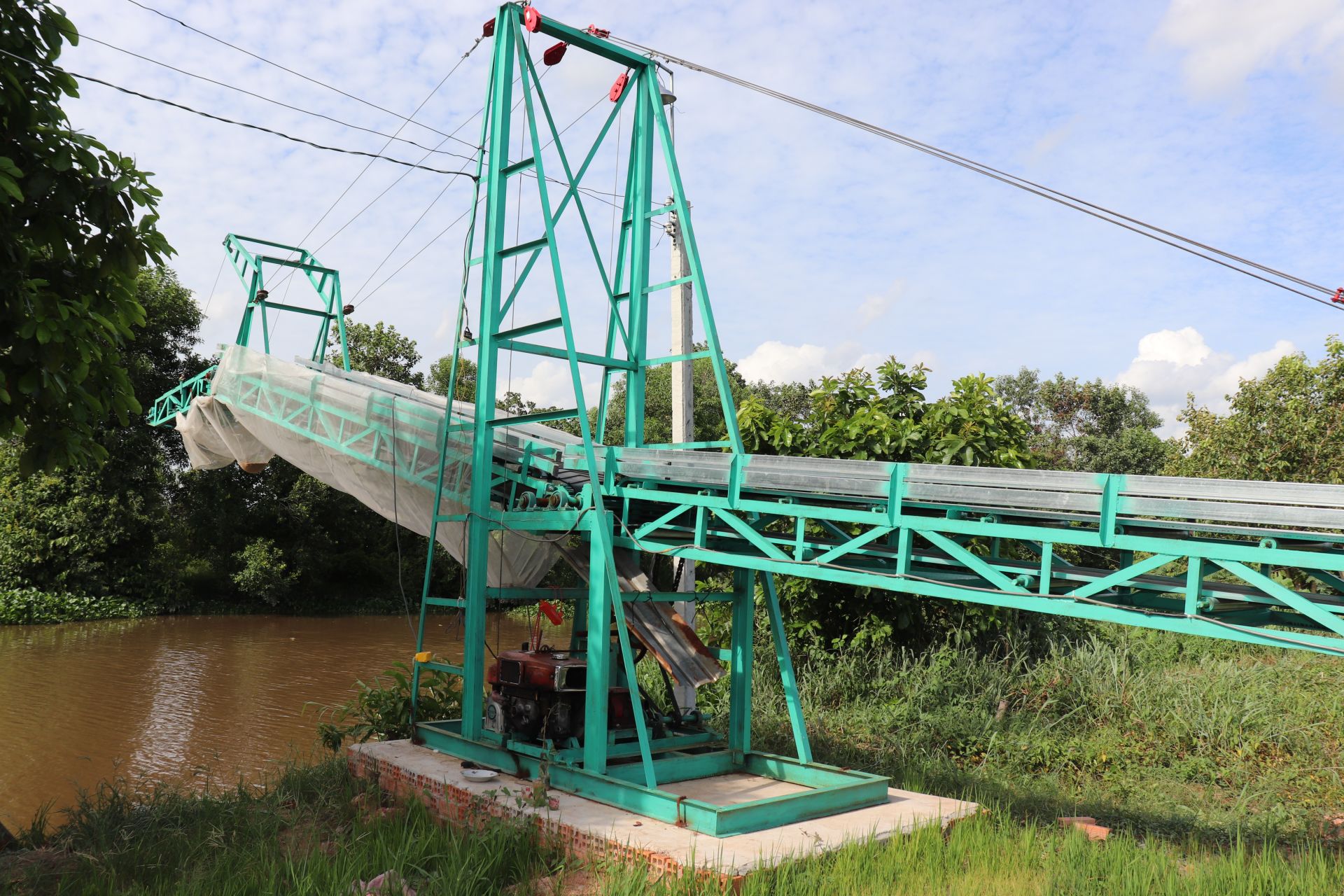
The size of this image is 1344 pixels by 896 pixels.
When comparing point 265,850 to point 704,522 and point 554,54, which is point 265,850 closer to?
point 704,522

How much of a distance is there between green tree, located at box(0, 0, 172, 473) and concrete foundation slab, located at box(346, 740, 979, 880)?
12.4 feet

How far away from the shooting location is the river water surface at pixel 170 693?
12352 mm

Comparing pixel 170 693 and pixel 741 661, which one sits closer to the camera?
pixel 741 661

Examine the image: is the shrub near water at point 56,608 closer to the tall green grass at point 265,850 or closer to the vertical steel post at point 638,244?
the tall green grass at point 265,850

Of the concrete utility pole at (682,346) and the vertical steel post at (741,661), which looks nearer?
the vertical steel post at (741,661)

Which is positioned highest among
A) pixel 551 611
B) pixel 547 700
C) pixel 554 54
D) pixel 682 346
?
pixel 554 54

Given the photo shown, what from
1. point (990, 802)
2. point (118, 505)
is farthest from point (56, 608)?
point (990, 802)

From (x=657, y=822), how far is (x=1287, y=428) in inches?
713

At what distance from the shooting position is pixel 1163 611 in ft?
18.4

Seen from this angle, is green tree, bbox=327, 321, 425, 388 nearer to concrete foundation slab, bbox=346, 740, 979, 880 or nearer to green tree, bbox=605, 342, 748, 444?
green tree, bbox=605, 342, 748, 444

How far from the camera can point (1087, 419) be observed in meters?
46.5

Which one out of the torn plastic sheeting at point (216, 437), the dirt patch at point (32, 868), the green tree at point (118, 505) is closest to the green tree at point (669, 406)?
the green tree at point (118, 505)

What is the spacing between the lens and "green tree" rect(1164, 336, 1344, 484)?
1917 centimetres

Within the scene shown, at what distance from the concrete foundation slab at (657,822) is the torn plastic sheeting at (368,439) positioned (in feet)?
6.20
